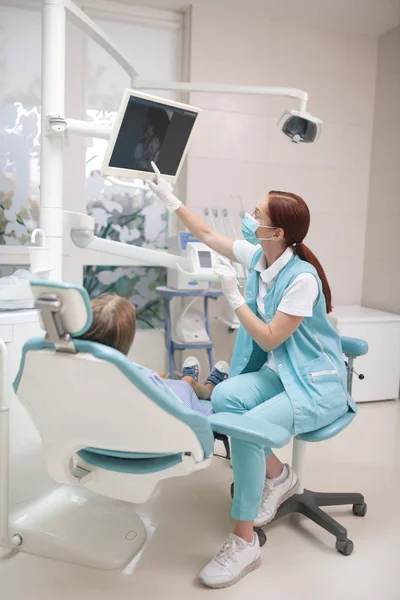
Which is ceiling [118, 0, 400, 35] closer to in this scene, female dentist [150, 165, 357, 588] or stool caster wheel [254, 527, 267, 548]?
female dentist [150, 165, 357, 588]

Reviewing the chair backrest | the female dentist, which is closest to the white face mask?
the female dentist

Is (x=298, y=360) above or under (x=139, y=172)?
under

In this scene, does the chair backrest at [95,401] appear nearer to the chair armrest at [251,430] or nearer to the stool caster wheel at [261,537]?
the chair armrest at [251,430]

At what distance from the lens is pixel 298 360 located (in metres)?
2.04

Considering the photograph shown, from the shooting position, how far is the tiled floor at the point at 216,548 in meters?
1.84

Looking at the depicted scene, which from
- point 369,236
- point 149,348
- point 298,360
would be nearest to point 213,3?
point 369,236

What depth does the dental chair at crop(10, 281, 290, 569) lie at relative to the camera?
141cm

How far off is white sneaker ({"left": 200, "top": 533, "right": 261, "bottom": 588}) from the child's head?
32.1 inches

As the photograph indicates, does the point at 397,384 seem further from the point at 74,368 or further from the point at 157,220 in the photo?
the point at 74,368

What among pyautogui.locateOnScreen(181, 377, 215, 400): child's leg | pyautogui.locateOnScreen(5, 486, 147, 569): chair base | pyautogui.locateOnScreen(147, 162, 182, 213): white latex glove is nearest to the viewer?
pyautogui.locateOnScreen(5, 486, 147, 569): chair base

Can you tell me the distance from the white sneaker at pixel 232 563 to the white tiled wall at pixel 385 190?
253 centimetres

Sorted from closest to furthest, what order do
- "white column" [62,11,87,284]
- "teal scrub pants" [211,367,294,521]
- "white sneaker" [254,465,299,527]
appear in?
"teal scrub pants" [211,367,294,521]
"white sneaker" [254,465,299,527]
"white column" [62,11,87,284]

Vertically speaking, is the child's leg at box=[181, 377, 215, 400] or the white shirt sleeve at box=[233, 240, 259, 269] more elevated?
the white shirt sleeve at box=[233, 240, 259, 269]

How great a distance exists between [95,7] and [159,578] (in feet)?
10.9
